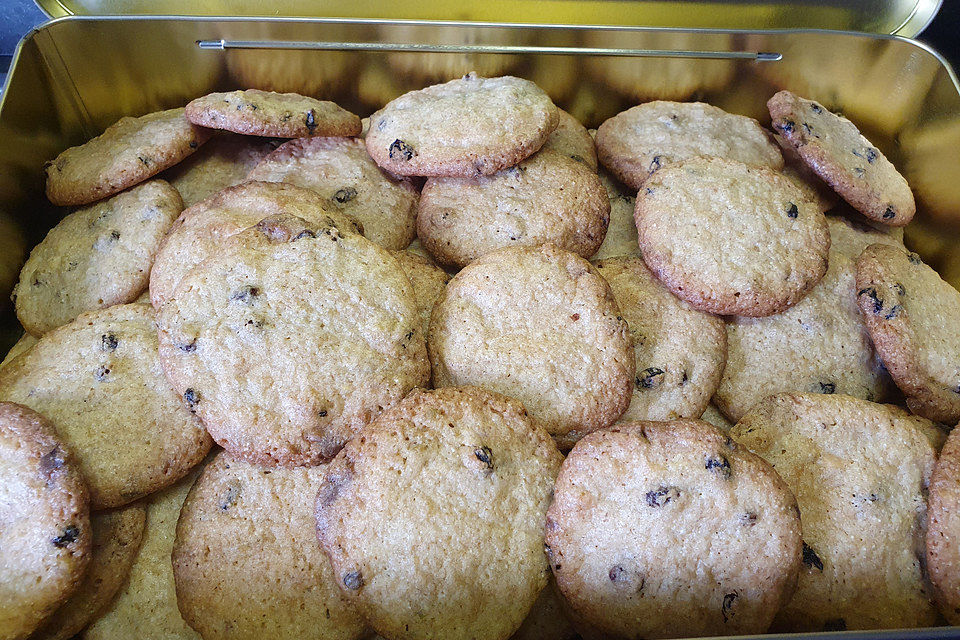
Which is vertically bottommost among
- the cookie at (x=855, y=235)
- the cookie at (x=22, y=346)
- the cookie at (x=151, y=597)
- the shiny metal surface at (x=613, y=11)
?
the cookie at (x=151, y=597)

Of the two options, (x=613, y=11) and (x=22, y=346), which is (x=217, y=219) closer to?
(x=22, y=346)

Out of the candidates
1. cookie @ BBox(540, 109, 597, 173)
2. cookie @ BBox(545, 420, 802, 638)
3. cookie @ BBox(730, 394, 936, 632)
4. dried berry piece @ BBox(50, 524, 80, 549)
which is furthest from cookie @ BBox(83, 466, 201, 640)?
cookie @ BBox(540, 109, 597, 173)

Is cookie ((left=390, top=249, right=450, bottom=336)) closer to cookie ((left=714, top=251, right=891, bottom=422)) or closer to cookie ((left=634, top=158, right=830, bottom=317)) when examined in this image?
cookie ((left=634, top=158, right=830, bottom=317))

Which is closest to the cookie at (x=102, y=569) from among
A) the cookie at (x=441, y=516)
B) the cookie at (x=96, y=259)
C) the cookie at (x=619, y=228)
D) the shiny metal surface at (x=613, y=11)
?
the cookie at (x=441, y=516)

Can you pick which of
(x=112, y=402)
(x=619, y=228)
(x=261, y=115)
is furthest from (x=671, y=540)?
(x=261, y=115)

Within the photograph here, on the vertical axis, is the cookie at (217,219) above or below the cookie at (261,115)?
below

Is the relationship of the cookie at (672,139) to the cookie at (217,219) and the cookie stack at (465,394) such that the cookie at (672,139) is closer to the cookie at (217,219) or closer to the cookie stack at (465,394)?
the cookie stack at (465,394)
